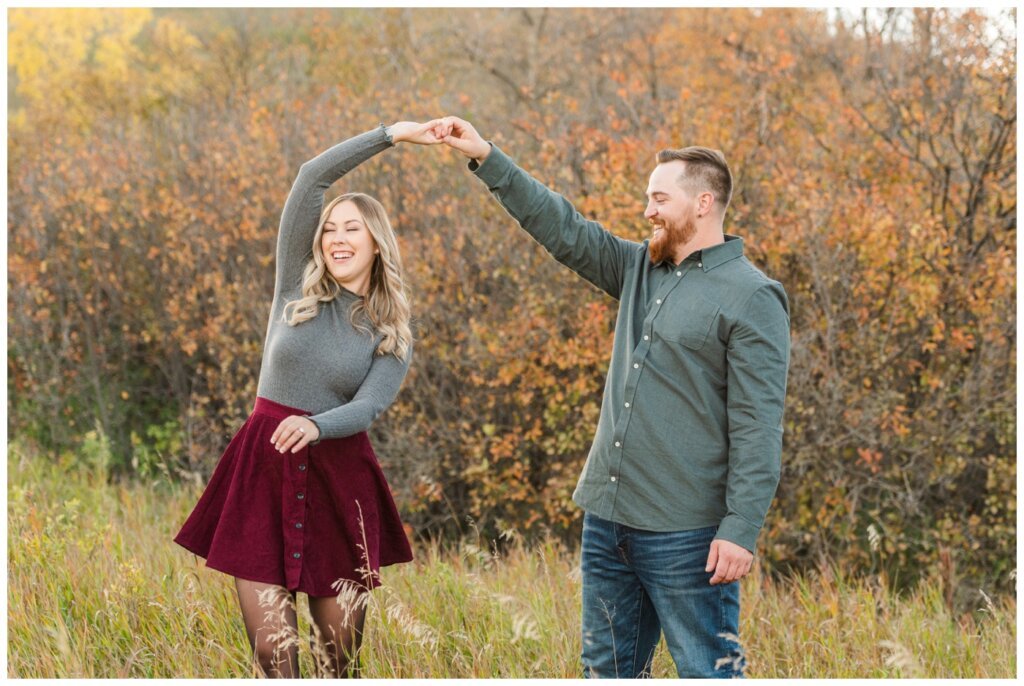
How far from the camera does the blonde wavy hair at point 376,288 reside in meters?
3.26

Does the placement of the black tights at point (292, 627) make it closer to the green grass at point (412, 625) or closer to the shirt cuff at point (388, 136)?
the green grass at point (412, 625)

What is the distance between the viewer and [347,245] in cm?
329

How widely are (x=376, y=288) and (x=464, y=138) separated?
576mm

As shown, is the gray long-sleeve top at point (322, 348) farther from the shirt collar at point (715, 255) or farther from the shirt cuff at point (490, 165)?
the shirt collar at point (715, 255)

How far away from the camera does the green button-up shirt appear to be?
278cm

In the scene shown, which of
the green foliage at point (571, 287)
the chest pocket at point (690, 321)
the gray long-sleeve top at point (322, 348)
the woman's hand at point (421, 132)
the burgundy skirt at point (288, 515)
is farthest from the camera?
the green foliage at point (571, 287)

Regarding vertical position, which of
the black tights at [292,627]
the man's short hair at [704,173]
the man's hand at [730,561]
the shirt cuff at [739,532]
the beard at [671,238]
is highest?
the man's short hair at [704,173]

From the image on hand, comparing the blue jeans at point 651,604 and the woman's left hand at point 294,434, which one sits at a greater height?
the woman's left hand at point 294,434

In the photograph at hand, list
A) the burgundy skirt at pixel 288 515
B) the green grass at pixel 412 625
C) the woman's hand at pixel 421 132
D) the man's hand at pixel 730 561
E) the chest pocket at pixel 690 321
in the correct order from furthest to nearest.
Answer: the green grass at pixel 412 625
the woman's hand at pixel 421 132
the burgundy skirt at pixel 288 515
the chest pocket at pixel 690 321
the man's hand at pixel 730 561

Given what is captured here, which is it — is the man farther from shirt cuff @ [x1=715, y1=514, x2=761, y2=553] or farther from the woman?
the woman

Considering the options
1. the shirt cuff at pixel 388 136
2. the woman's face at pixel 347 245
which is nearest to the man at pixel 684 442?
the shirt cuff at pixel 388 136

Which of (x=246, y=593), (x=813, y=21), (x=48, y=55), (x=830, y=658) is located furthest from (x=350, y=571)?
(x=48, y=55)

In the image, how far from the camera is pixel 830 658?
395 centimetres

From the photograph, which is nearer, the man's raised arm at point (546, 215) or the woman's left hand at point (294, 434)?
the woman's left hand at point (294, 434)
